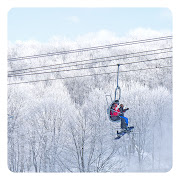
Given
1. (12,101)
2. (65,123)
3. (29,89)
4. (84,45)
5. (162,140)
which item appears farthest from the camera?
(84,45)

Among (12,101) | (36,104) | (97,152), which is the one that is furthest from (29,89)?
(97,152)

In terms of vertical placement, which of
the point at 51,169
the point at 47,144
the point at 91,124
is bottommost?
the point at 51,169

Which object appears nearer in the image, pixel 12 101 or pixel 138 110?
pixel 12 101

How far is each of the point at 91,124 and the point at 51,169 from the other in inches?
155

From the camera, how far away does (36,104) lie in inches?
871

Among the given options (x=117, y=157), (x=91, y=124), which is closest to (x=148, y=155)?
(x=117, y=157)

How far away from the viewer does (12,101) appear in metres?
19.5

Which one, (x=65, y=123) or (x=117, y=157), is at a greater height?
(x=65, y=123)

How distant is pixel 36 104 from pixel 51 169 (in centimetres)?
495

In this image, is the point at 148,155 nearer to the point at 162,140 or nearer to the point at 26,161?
the point at 162,140
